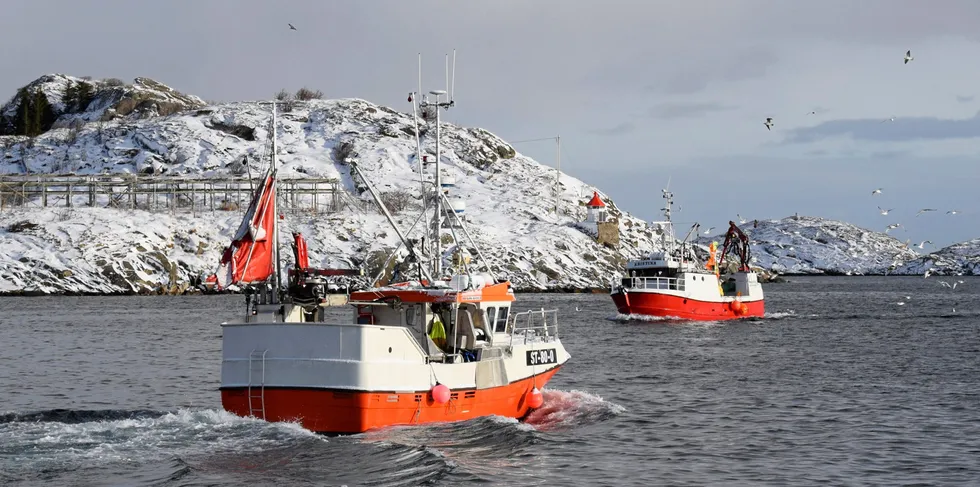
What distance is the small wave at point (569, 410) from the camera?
31.6 meters

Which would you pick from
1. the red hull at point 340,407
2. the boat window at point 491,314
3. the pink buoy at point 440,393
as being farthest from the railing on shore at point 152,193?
the red hull at point 340,407

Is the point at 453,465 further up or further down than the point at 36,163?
further down

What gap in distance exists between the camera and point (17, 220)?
116812mm

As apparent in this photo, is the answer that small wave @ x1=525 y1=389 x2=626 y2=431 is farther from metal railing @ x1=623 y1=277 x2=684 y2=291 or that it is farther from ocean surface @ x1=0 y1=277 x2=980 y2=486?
metal railing @ x1=623 y1=277 x2=684 y2=291

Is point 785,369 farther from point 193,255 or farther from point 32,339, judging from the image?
point 193,255

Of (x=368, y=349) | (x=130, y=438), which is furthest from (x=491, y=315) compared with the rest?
(x=130, y=438)

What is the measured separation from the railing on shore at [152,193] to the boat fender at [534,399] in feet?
310

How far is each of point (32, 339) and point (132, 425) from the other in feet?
110

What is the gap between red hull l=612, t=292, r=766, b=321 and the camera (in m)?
78.0

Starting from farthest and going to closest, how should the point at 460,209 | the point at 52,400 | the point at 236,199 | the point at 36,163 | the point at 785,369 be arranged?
1. the point at 36,163
2. the point at 236,199
3. the point at 785,369
4. the point at 52,400
5. the point at 460,209

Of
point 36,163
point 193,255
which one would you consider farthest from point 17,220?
point 36,163

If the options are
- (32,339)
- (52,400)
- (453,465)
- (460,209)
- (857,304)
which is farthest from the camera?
(857,304)

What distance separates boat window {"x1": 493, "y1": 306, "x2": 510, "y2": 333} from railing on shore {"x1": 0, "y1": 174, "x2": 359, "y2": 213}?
94.3m

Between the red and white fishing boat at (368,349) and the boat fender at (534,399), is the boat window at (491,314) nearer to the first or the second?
the red and white fishing boat at (368,349)
